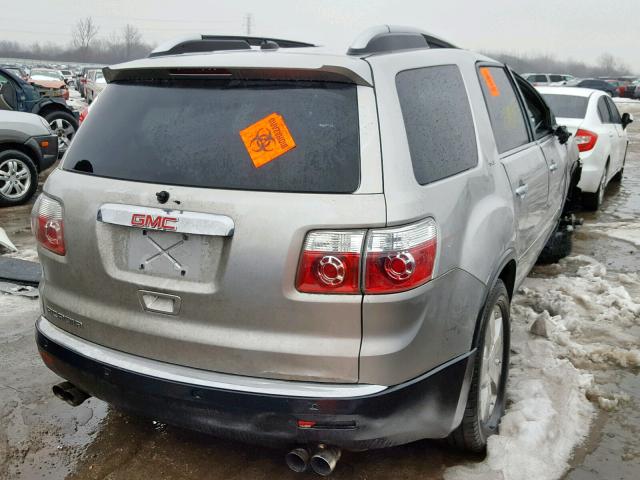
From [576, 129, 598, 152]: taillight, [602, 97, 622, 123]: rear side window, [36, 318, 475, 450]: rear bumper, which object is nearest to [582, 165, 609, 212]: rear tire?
[576, 129, 598, 152]: taillight

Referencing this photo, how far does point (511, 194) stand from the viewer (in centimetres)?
325

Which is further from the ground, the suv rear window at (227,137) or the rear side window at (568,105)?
the suv rear window at (227,137)

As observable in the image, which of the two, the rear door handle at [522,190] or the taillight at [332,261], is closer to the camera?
the taillight at [332,261]

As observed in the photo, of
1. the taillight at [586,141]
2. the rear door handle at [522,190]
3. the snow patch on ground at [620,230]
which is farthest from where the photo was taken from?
the taillight at [586,141]

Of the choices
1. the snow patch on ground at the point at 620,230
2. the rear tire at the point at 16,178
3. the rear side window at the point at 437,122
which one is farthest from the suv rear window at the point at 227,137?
the rear tire at the point at 16,178

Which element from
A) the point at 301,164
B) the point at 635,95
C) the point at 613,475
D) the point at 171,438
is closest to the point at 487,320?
the point at 613,475

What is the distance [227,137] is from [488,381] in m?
1.65

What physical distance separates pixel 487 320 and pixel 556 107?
6733 mm

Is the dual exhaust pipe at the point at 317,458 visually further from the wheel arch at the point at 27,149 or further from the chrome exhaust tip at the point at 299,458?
the wheel arch at the point at 27,149

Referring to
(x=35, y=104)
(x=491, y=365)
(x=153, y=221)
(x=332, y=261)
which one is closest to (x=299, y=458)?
(x=332, y=261)

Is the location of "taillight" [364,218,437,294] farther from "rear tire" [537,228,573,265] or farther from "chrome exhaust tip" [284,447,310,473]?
"rear tire" [537,228,573,265]

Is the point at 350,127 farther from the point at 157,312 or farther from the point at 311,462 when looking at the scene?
the point at 311,462

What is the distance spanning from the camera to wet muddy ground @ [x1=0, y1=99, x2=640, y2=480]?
2873 mm

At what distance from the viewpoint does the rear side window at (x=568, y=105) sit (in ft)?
28.2
